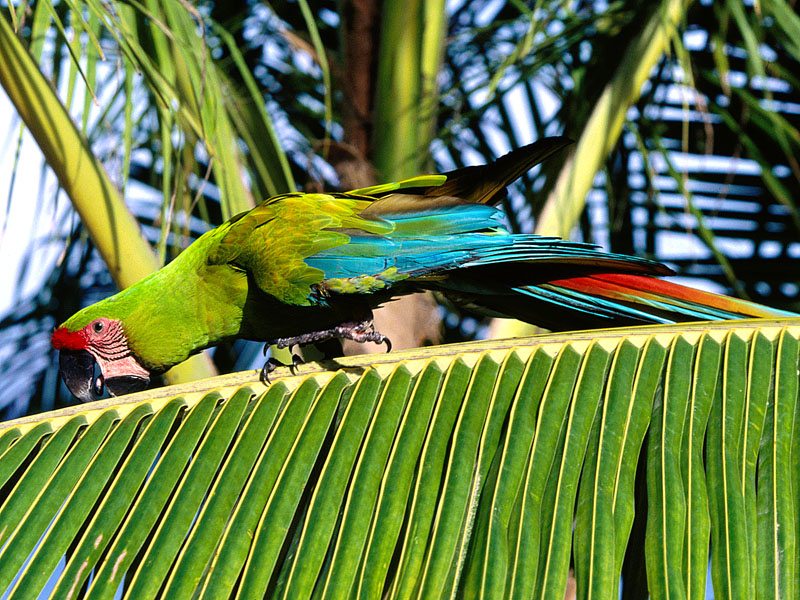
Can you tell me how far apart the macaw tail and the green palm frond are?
79 millimetres

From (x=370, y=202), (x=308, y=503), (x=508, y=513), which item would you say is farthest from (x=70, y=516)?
(x=370, y=202)

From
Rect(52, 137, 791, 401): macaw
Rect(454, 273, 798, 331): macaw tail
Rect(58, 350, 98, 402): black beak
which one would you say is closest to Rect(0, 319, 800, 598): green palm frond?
Rect(454, 273, 798, 331): macaw tail

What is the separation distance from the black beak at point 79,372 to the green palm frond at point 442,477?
511 millimetres

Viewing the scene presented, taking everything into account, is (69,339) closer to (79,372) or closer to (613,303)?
(79,372)

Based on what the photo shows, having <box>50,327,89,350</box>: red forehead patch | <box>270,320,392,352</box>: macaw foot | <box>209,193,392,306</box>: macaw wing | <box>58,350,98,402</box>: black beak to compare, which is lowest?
<box>270,320,392,352</box>: macaw foot

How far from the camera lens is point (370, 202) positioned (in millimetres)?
1584

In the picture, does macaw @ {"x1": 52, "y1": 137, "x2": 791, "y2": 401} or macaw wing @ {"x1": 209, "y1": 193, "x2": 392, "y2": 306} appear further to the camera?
macaw wing @ {"x1": 209, "y1": 193, "x2": 392, "y2": 306}

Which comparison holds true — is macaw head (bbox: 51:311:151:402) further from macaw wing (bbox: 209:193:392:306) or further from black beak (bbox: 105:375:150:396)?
macaw wing (bbox: 209:193:392:306)

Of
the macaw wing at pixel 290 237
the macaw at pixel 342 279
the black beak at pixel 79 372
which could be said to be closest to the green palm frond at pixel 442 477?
the macaw at pixel 342 279

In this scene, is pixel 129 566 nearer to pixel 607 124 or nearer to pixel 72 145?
pixel 72 145

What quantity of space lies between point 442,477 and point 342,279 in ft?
1.95

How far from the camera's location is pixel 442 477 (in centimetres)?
101

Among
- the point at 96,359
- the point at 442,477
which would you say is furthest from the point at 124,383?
the point at 442,477

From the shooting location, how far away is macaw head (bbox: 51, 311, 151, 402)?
1.58 meters
